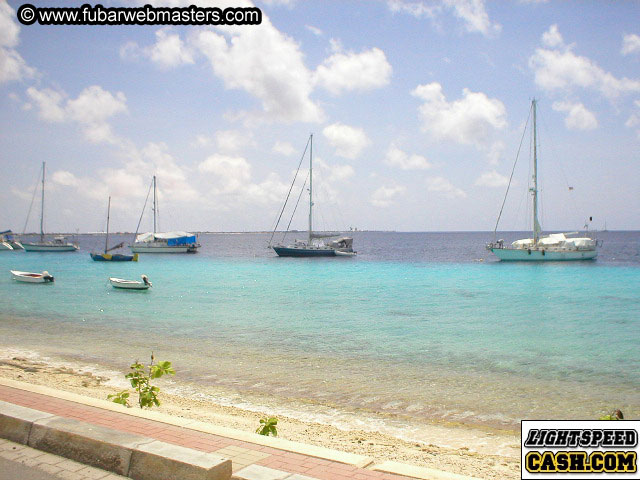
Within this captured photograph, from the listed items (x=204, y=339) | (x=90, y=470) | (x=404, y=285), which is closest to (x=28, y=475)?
(x=90, y=470)

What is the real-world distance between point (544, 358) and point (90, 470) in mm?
14675

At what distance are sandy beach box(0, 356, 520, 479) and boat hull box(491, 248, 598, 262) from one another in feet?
191

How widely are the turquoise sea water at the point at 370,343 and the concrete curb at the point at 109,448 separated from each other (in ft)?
18.6

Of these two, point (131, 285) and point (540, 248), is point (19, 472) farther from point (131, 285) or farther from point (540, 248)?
point (540, 248)

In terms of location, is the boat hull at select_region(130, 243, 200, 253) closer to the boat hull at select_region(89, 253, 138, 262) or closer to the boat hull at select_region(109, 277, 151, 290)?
the boat hull at select_region(89, 253, 138, 262)

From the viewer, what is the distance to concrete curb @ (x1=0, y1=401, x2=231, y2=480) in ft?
15.1

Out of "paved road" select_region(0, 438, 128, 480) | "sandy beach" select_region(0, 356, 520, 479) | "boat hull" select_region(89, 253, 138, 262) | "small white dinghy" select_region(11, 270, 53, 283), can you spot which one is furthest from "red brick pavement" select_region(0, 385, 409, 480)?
"boat hull" select_region(89, 253, 138, 262)

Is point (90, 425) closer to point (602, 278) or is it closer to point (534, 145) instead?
point (602, 278)

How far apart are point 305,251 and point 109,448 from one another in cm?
7042

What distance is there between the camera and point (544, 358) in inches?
637

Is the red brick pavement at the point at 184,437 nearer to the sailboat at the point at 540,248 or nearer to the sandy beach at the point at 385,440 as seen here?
the sandy beach at the point at 385,440

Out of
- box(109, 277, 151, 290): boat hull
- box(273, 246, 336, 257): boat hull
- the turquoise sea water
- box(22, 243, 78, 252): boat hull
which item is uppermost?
box(273, 246, 336, 257): boat hull

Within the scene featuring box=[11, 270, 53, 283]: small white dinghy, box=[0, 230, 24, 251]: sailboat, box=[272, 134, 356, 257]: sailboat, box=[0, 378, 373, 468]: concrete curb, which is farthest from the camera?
box=[0, 230, 24, 251]: sailboat

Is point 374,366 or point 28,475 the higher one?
point 28,475
